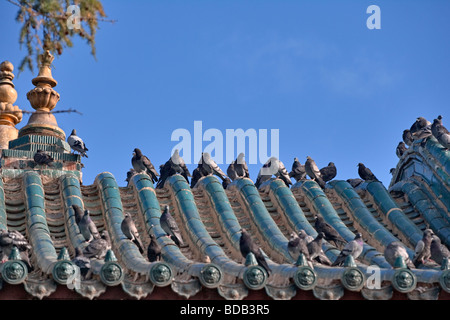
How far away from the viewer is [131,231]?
16.0 meters

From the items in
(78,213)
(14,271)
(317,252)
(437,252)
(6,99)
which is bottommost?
(14,271)

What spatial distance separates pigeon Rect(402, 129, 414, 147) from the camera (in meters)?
20.6

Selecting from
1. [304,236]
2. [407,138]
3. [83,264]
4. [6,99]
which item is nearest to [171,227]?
[304,236]

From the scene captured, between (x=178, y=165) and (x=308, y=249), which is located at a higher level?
(x=178, y=165)

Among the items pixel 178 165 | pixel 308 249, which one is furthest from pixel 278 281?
pixel 178 165

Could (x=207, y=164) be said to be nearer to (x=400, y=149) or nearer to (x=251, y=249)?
(x=400, y=149)

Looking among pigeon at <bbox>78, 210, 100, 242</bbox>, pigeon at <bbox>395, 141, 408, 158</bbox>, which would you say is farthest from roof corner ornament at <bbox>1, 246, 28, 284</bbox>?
pigeon at <bbox>395, 141, 408, 158</bbox>

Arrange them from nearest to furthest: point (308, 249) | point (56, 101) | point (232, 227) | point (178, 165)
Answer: point (308, 249) < point (232, 227) < point (178, 165) < point (56, 101)

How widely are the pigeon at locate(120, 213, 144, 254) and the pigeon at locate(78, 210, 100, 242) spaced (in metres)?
0.43

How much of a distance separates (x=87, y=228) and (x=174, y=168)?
13.4 feet
